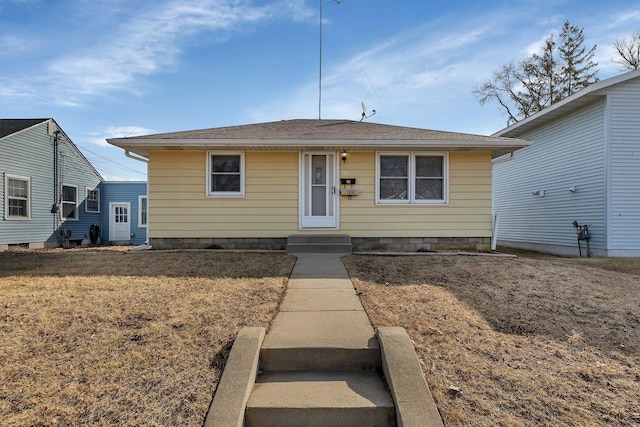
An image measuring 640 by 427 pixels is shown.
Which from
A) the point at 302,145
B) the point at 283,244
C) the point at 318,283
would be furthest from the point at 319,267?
the point at 302,145

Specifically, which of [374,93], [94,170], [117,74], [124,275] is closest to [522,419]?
[124,275]

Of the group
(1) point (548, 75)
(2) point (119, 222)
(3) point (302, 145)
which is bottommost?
(2) point (119, 222)

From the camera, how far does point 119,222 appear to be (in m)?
17.5

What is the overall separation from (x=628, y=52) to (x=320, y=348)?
26.6 m

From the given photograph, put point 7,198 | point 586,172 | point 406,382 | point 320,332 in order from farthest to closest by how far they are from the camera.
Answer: point 7,198, point 586,172, point 320,332, point 406,382

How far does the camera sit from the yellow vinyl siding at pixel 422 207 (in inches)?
349

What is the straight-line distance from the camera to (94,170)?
17.3 metres

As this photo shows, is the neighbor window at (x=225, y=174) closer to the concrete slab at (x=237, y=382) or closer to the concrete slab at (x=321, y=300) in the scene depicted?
the concrete slab at (x=321, y=300)

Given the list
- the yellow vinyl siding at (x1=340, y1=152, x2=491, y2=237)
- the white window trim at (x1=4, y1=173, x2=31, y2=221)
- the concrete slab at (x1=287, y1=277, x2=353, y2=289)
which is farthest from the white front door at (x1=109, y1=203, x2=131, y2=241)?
the concrete slab at (x1=287, y1=277, x2=353, y2=289)

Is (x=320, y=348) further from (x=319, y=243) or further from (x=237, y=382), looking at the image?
(x=319, y=243)

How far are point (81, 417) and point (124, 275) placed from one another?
147 inches

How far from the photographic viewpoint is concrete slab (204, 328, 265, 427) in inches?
87.7

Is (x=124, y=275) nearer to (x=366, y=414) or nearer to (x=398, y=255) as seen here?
(x=366, y=414)

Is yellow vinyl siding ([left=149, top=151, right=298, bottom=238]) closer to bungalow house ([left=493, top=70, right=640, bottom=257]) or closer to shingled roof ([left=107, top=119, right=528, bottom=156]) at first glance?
shingled roof ([left=107, top=119, right=528, bottom=156])
